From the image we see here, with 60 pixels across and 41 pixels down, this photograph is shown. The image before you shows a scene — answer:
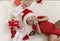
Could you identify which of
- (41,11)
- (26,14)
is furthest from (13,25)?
(41,11)

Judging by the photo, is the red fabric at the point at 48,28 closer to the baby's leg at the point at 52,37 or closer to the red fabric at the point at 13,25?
the baby's leg at the point at 52,37

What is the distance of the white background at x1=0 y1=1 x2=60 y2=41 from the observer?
1169 millimetres

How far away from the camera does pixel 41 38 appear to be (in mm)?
1121

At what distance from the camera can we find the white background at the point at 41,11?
117 cm

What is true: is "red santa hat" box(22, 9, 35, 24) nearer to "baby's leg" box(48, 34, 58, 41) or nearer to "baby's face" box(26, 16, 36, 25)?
"baby's face" box(26, 16, 36, 25)

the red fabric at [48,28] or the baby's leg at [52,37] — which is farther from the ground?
the red fabric at [48,28]

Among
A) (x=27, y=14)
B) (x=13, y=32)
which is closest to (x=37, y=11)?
(x=27, y=14)

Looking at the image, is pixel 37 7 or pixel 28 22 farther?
pixel 37 7

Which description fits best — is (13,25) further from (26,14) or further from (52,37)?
(52,37)

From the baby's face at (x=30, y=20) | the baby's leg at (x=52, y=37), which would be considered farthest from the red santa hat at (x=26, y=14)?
the baby's leg at (x=52, y=37)

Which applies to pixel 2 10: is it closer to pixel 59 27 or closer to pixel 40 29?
pixel 40 29

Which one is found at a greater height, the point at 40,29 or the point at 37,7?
the point at 37,7

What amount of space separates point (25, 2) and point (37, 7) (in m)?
0.10

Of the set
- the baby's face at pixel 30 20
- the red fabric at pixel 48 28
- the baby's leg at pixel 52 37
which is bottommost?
the baby's leg at pixel 52 37
